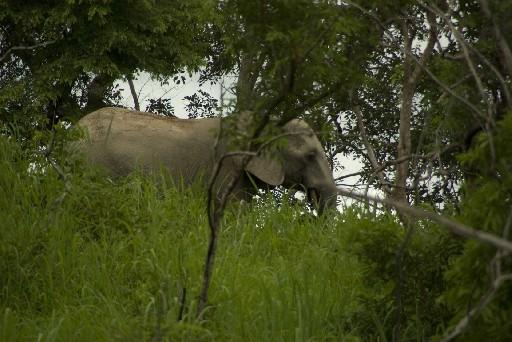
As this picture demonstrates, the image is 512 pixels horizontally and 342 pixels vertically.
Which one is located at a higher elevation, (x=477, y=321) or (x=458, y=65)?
(x=458, y=65)

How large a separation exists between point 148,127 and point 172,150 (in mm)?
448

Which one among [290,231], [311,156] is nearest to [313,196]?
[311,156]

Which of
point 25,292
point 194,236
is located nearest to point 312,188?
point 194,236

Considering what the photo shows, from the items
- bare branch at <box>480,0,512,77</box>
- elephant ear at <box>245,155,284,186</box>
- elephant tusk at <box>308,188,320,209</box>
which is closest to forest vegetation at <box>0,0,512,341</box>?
bare branch at <box>480,0,512,77</box>

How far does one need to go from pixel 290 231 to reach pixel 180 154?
3.86 meters

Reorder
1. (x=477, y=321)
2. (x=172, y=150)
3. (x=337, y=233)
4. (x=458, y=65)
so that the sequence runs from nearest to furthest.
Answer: (x=477, y=321)
(x=458, y=65)
(x=337, y=233)
(x=172, y=150)

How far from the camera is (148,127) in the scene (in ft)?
38.7

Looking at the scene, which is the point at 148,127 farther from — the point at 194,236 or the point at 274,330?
the point at 274,330

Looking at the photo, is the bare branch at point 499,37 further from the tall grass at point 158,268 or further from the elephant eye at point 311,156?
the elephant eye at point 311,156

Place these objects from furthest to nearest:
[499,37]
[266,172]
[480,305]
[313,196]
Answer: [313,196] → [266,172] → [499,37] → [480,305]

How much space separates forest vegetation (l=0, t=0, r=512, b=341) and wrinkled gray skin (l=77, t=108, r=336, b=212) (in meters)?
1.54

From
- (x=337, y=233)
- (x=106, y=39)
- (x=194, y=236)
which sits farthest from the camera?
(x=106, y=39)

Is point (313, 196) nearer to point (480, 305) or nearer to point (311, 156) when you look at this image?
point (311, 156)

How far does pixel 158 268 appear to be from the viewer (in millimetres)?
6230
